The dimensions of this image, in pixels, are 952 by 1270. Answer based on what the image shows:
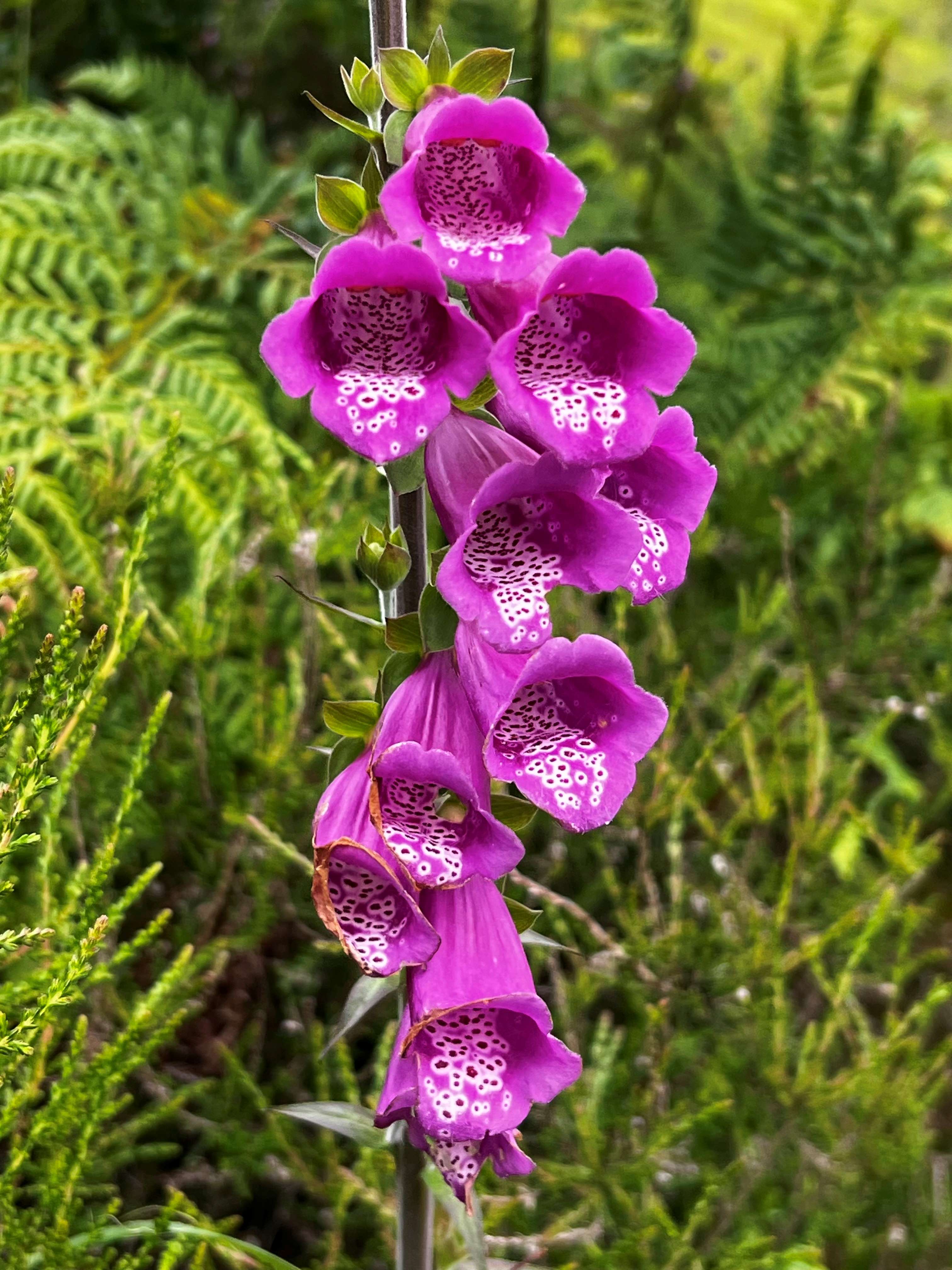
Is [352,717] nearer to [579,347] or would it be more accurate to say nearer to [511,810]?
[511,810]

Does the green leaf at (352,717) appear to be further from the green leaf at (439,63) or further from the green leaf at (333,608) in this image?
the green leaf at (439,63)

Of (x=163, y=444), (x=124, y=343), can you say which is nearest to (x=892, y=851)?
(x=163, y=444)

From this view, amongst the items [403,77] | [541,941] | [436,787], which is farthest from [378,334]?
[541,941]

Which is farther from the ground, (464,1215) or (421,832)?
(421,832)

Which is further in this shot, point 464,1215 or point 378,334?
point 464,1215

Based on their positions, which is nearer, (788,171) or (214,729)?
(214,729)

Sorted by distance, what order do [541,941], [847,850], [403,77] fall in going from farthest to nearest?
1. [847,850]
2. [541,941]
3. [403,77]

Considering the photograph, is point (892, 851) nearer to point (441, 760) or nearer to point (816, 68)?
point (441, 760)
